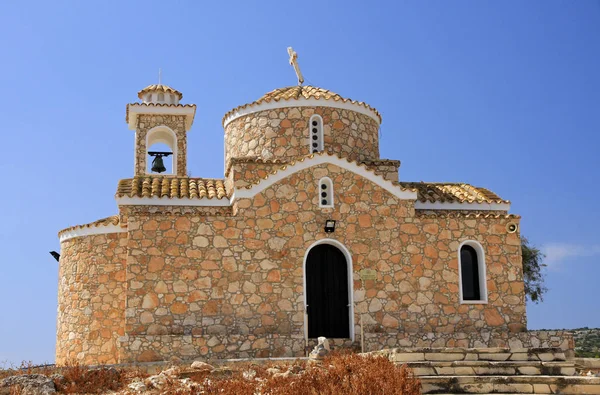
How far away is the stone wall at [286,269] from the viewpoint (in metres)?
18.2

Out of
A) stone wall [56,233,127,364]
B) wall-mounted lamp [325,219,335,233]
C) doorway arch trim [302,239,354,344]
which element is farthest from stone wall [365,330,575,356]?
stone wall [56,233,127,364]

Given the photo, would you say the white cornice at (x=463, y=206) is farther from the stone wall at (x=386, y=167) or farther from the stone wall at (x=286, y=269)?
the stone wall at (x=286, y=269)

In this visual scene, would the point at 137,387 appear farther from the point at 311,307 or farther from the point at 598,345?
the point at 598,345

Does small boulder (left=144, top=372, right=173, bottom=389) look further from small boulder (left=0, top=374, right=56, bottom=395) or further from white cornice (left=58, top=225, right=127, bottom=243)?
white cornice (left=58, top=225, right=127, bottom=243)

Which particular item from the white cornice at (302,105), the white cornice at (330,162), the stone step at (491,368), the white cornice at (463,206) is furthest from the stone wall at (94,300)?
the stone step at (491,368)

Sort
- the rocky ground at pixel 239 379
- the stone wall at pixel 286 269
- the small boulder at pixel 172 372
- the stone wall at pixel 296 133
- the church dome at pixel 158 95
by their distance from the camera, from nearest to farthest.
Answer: the rocky ground at pixel 239 379, the small boulder at pixel 172 372, the stone wall at pixel 286 269, the stone wall at pixel 296 133, the church dome at pixel 158 95

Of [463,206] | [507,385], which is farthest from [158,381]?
[463,206]

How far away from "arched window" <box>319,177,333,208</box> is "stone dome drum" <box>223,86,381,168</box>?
78.9 inches

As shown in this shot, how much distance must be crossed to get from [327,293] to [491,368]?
21.5 ft

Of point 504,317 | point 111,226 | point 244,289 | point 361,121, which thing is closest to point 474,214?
point 504,317

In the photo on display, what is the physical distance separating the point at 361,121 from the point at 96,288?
8759mm

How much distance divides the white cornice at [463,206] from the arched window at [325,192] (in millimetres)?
2817

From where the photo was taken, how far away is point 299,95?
71.3 feet

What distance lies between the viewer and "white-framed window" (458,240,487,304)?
65.4 ft
